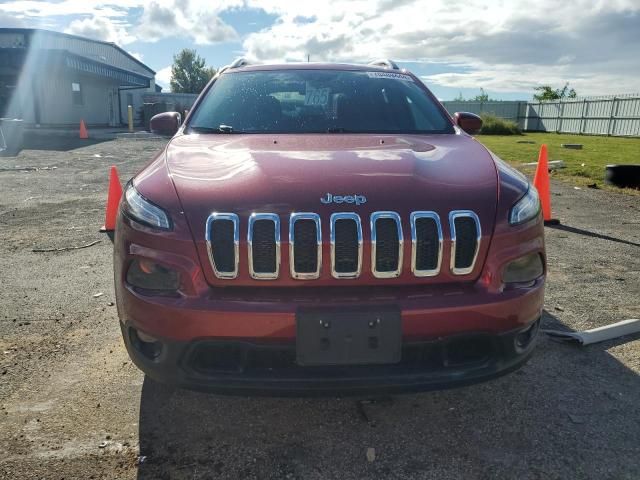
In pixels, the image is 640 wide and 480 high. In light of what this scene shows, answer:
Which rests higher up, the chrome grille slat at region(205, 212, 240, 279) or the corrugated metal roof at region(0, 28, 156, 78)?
the corrugated metal roof at region(0, 28, 156, 78)

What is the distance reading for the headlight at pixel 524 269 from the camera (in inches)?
89.8

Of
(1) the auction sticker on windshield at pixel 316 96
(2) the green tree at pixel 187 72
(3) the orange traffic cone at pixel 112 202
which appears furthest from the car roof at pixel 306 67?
(2) the green tree at pixel 187 72

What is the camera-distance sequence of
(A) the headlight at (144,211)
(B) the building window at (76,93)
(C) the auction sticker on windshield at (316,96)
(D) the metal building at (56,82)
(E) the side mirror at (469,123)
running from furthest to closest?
1. (B) the building window at (76,93)
2. (D) the metal building at (56,82)
3. (E) the side mirror at (469,123)
4. (C) the auction sticker on windshield at (316,96)
5. (A) the headlight at (144,211)

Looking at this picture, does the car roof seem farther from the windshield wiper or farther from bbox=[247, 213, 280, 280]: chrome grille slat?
bbox=[247, 213, 280, 280]: chrome grille slat

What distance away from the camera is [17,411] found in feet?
8.57

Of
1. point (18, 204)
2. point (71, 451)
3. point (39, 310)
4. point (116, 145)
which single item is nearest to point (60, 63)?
point (116, 145)

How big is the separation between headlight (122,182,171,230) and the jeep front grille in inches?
8.4

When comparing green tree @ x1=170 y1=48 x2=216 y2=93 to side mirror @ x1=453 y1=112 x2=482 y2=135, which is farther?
green tree @ x1=170 y1=48 x2=216 y2=93

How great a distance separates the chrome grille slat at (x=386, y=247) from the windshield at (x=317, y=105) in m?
1.32

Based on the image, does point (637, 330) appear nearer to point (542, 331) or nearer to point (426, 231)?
point (542, 331)

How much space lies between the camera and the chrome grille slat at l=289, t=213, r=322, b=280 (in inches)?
83.3

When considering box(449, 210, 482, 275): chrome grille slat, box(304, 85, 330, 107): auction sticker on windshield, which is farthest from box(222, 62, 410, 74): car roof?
box(449, 210, 482, 275): chrome grille slat

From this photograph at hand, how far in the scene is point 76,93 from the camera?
104 ft

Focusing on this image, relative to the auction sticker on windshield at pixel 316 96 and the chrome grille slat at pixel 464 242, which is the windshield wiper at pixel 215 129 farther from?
the chrome grille slat at pixel 464 242
